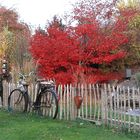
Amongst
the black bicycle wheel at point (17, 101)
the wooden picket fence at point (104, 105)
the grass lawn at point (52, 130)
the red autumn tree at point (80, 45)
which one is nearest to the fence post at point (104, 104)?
the wooden picket fence at point (104, 105)

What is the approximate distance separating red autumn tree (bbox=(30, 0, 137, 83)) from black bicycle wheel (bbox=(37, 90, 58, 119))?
18.6 feet

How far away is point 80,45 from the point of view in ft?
61.9

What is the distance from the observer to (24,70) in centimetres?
1808

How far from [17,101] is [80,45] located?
5.96m

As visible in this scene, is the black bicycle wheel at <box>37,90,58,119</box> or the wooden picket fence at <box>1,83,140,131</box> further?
the black bicycle wheel at <box>37,90,58,119</box>

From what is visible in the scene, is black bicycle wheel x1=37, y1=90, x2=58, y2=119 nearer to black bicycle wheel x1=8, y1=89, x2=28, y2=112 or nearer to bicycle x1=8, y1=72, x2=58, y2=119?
bicycle x1=8, y1=72, x2=58, y2=119

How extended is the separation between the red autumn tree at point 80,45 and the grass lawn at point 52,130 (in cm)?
689

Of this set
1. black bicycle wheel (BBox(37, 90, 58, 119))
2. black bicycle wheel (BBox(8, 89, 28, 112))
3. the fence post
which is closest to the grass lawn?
the fence post

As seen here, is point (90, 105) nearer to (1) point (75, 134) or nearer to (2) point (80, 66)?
(1) point (75, 134)

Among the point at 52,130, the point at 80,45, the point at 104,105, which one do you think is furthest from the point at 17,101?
the point at 80,45

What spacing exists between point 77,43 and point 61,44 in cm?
89

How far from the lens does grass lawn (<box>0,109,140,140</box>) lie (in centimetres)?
899

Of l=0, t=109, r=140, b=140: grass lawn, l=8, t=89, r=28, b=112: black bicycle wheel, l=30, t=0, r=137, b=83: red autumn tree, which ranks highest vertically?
l=30, t=0, r=137, b=83: red autumn tree

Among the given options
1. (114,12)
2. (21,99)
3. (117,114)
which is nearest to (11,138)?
(117,114)
